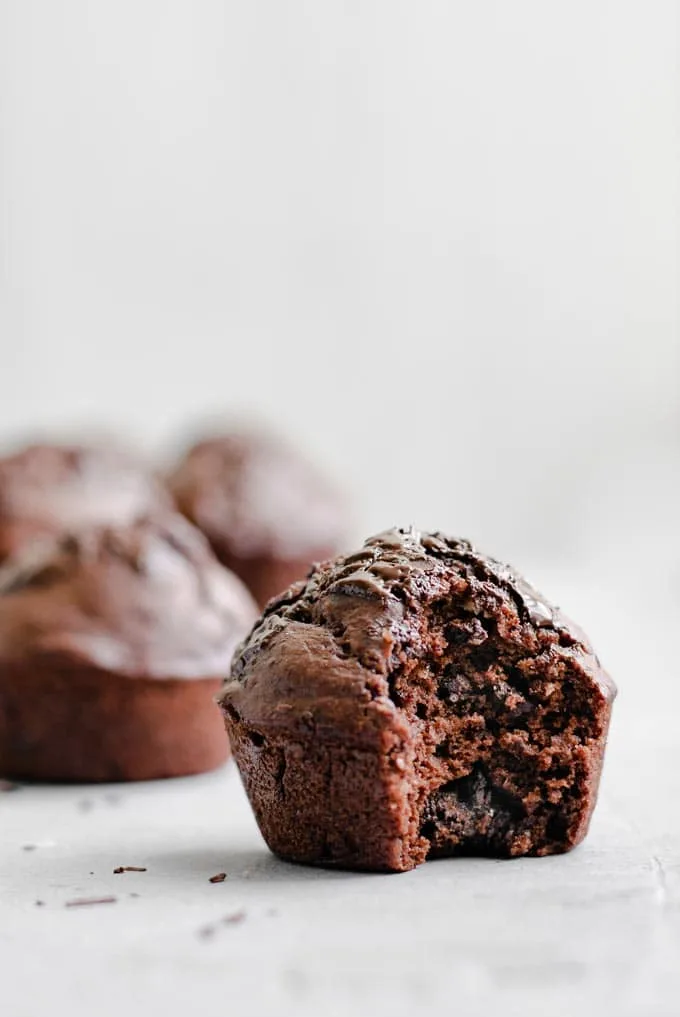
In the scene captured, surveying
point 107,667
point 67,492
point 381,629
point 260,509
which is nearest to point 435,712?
point 381,629

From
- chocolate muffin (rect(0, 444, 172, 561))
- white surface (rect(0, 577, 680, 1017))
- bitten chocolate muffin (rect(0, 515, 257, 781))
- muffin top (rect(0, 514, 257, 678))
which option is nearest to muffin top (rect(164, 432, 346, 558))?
chocolate muffin (rect(0, 444, 172, 561))

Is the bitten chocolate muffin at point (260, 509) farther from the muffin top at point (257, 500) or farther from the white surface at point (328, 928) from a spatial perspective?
the white surface at point (328, 928)

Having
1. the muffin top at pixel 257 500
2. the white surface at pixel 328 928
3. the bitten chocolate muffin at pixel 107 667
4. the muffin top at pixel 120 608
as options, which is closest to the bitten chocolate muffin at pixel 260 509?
the muffin top at pixel 257 500

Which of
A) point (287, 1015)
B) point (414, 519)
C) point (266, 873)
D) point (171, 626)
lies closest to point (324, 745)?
point (266, 873)

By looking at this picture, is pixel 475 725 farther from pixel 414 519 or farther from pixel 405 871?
pixel 414 519

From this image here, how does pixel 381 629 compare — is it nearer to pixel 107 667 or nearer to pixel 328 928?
pixel 328 928

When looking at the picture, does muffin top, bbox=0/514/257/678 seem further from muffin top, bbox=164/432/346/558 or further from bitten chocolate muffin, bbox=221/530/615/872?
muffin top, bbox=164/432/346/558
